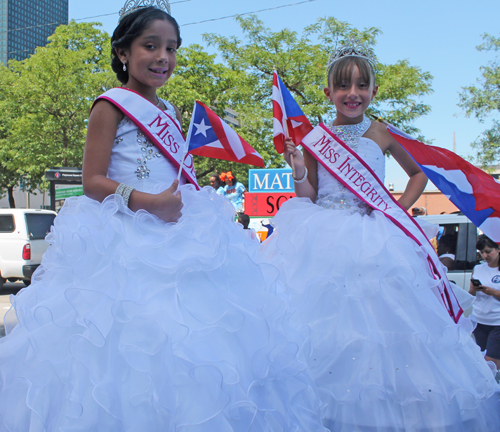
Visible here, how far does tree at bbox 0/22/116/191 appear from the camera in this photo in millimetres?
17078

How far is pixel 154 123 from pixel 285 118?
901mm

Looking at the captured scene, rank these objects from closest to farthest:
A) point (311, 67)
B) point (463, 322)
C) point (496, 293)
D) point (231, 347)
A: point (231, 347) → point (463, 322) → point (496, 293) → point (311, 67)

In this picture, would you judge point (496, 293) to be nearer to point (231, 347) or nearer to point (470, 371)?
point (470, 371)

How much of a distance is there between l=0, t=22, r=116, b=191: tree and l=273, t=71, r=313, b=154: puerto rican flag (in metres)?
15.0

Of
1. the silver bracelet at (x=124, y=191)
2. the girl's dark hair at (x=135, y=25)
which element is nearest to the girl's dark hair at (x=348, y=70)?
the girl's dark hair at (x=135, y=25)

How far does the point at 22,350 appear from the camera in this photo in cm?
141

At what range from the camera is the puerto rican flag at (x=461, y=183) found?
2451 mm

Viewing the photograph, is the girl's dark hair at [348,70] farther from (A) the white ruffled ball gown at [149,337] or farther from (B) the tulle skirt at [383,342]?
(A) the white ruffled ball gown at [149,337]

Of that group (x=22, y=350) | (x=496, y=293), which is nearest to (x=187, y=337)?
(x=22, y=350)

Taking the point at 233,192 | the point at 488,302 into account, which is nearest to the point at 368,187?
the point at 488,302

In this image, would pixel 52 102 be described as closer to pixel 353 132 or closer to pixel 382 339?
pixel 353 132

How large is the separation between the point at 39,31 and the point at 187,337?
66.6ft

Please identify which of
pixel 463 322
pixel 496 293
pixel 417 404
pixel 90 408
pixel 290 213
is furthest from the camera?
pixel 496 293

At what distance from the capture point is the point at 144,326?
51.8 inches
